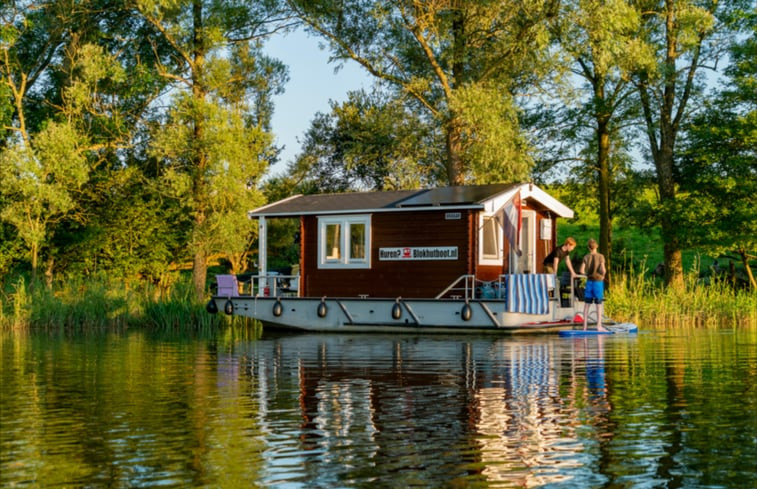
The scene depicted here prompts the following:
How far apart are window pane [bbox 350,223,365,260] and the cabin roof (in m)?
0.53

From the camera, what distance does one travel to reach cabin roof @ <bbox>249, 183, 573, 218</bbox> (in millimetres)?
26266

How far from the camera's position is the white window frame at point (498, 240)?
86.1 feet

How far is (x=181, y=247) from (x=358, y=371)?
23348 mm

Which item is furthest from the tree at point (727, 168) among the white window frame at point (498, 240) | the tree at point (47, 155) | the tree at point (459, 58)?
the tree at point (47, 155)

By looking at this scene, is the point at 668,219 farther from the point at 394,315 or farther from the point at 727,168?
the point at 394,315

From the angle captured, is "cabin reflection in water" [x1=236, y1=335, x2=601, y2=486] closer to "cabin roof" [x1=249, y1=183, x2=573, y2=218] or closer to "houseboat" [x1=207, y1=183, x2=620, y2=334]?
"houseboat" [x1=207, y1=183, x2=620, y2=334]

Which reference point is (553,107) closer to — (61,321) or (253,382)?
(61,321)

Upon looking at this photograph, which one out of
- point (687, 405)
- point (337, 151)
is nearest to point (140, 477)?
point (687, 405)

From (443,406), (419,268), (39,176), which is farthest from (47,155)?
(443,406)

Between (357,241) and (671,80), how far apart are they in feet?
47.0

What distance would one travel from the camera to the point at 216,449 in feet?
26.8

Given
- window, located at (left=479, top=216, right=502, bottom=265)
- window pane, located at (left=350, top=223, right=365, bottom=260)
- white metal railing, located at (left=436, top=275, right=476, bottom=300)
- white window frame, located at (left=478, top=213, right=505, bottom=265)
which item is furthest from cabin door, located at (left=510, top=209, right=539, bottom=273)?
window pane, located at (left=350, top=223, right=365, bottom=260)

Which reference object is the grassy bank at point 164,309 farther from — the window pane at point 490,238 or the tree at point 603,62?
the tree at point 603,62

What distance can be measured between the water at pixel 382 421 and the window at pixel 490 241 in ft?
28.4
